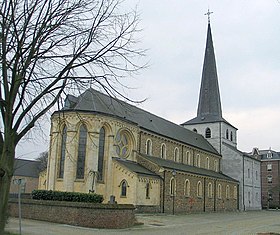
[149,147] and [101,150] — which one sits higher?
[149,147]

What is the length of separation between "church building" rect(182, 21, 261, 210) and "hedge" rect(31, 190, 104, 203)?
40206 millimetres

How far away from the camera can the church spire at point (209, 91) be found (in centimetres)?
6322

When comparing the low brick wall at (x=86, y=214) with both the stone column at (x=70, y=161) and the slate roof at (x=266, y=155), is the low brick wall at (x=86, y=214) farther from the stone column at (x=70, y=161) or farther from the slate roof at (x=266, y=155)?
the slate roof at (x=266, y=155)

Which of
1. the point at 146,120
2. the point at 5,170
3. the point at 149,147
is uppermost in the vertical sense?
the point at 146,120

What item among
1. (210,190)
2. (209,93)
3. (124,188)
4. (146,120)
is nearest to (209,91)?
(209,93)

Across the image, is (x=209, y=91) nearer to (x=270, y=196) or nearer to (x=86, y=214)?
(x=270, y=196)

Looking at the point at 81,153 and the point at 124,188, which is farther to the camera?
the point at 81,153

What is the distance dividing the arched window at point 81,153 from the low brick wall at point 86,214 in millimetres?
10918

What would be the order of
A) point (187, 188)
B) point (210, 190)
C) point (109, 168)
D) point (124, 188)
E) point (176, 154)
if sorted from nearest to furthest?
point (124, 188), point (109, 168), point (187, 188), point (176, 154), point (210, 190)

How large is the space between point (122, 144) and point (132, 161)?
2027 mm

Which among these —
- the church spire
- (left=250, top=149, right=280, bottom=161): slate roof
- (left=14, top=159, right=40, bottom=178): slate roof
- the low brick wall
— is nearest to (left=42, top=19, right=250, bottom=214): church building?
the low brick wall

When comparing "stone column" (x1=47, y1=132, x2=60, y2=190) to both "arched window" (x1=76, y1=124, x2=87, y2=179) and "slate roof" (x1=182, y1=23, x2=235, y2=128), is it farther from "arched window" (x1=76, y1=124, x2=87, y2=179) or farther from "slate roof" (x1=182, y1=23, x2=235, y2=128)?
"slate roof" (x1=182, y1=23, x2=235, y2=128)

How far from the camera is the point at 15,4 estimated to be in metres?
12.1

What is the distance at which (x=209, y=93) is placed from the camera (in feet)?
210
